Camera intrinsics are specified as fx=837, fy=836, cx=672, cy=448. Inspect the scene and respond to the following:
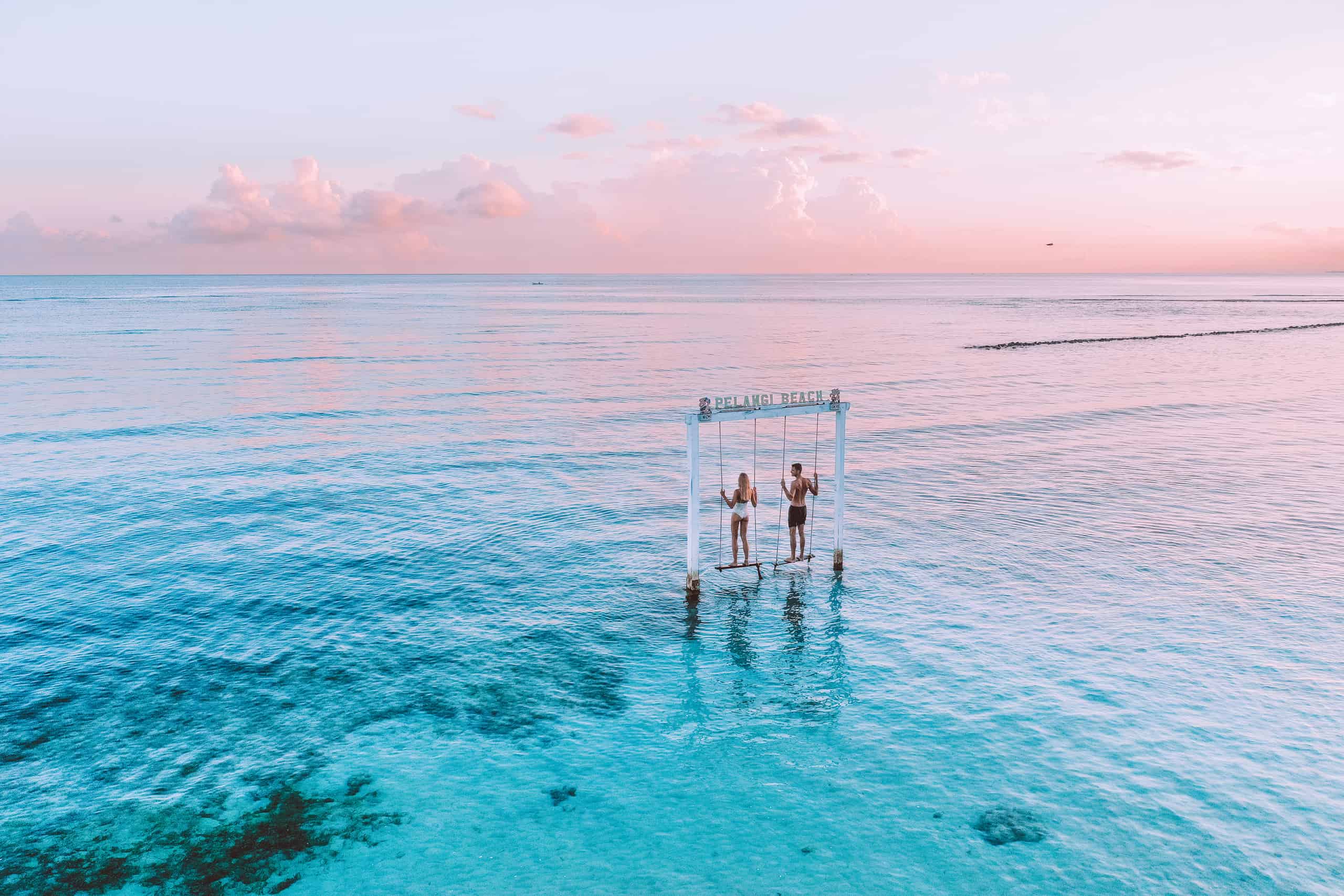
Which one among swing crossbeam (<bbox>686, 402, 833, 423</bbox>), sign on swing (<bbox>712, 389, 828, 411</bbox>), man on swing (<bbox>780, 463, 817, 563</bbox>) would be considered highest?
sign on swing (<bbox>712, 389, 828, 411</bbox>)

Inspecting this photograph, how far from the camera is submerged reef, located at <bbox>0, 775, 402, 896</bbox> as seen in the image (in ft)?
33.3

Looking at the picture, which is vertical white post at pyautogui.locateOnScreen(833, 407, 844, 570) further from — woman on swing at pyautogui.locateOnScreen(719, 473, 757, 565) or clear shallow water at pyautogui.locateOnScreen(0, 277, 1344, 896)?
woman on swing at pyautogui.locateOnScreen(719, 473, 757, 565)

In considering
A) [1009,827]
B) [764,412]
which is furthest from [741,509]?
[1009,827]

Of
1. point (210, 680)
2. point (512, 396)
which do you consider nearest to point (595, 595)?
point (210, 680)

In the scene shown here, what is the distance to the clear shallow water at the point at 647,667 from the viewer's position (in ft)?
35.5

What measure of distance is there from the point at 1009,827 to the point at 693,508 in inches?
349

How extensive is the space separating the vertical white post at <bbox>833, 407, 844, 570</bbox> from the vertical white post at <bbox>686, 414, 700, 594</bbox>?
3719 millimetres

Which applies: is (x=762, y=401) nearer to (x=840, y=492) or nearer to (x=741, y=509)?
(x=741, y=509)

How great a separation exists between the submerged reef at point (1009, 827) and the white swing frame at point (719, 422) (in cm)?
815

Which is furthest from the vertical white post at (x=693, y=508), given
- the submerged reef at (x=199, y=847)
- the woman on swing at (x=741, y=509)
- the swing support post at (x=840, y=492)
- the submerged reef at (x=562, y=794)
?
the submerged reef at (x=199, y=847)

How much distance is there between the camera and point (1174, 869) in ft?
33.9

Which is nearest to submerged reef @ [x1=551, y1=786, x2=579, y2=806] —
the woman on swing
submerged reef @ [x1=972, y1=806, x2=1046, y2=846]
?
submerged reef @ [x1=972, y1=806, x2=1046, y2=846]

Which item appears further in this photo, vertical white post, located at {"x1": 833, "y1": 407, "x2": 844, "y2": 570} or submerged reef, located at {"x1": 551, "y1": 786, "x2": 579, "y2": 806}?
vertical white post, located at {"x1": 833, "y1": 407, "x2": 844, "y2": 570}

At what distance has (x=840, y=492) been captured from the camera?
66.3 feet
